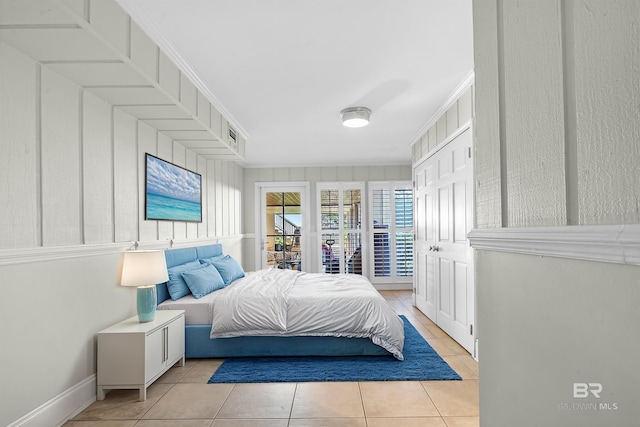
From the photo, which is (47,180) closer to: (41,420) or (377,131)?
(41,420)

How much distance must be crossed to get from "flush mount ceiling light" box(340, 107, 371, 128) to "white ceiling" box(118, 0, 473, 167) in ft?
0.30

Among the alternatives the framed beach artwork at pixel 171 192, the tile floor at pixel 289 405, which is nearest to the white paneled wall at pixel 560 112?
the tile floor at pixel 289 405

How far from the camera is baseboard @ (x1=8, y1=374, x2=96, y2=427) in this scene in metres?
1.99

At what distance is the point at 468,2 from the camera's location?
2068 mm

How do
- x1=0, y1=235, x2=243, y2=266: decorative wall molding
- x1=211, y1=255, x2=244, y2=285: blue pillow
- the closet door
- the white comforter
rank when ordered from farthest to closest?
the closet door < x1=211, y1=255, x2=244, y2=285: blue pillow < the white comforter < x1=0, y1=235, x2=243, y2=266: decorative wall molding

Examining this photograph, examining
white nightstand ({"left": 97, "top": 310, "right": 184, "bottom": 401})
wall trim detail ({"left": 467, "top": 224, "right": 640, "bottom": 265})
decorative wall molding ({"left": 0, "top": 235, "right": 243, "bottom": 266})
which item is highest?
wall trim detail ({"left": 467, "top": 224, "right": 640, "bottom": 265})

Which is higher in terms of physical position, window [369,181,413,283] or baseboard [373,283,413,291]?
window [369,181,413,283]

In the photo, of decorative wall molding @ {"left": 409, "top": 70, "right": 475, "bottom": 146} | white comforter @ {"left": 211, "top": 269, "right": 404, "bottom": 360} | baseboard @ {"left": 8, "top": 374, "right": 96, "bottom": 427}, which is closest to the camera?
baseboard @ {"left": 8, "top": 374, "right": 96, "bottom": 427}

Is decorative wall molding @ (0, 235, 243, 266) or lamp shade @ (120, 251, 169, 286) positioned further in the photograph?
lamp shade @ (120, 251, 169, 286)

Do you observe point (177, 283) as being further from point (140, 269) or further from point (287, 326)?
point (287, 326)

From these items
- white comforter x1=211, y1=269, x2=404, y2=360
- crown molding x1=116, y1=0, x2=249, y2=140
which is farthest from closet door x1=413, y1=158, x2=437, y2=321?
crown molding x1=116, y1=0, x2=249, y2=140

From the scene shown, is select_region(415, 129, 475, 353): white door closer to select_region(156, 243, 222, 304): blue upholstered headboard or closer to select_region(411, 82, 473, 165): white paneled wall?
select_region(411, 82, 473, 165): white paneled wall

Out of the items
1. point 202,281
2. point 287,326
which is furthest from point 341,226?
point 287,326

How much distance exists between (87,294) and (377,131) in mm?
3674
